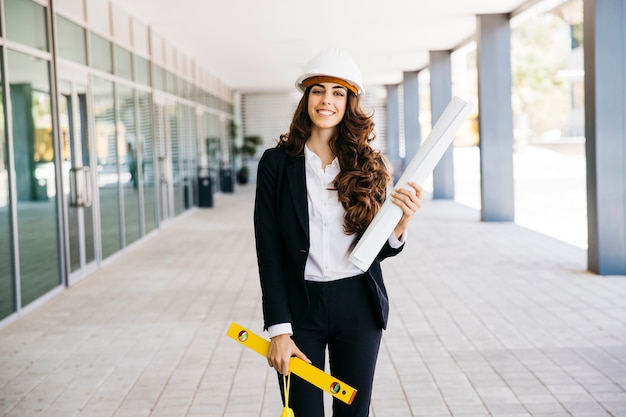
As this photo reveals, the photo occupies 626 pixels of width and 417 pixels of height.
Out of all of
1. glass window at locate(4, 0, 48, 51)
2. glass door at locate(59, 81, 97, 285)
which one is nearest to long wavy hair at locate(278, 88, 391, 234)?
glass window at locate(4, 0, 48, 51)

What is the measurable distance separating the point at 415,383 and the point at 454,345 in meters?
0.85

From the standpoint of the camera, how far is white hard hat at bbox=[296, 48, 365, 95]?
208cm

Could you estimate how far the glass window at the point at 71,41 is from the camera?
25.2 ft

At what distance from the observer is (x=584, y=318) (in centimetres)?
556

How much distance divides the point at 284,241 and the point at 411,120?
728 inches

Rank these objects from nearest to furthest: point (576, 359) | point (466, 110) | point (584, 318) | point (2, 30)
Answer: point (466, 110) < point (576, 359) < point (584, 318) < point (2, 30)

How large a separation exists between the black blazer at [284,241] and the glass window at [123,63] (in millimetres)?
8286

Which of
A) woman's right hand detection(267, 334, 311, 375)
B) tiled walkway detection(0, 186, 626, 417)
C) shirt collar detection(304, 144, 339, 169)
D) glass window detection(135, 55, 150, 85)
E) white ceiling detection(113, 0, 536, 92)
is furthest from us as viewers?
glass window detection(135, 55, 150, 85)

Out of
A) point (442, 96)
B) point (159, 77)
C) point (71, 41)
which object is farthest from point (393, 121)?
point (71, 41)

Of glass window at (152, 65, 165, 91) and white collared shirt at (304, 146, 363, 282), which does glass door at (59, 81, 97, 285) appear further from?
white collared shirt at (304, 146, 363, 282)

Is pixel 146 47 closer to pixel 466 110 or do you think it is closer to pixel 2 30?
pixel 2 30

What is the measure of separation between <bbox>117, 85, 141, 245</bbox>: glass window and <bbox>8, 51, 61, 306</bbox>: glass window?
2.84 meters

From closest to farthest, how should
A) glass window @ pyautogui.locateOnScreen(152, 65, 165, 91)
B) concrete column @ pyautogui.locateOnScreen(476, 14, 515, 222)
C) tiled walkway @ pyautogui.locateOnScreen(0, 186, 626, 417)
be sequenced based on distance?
1. tiled walkway @ pyautogui.locateOnScreen(0, 186, 626, 417)
2. concrete column @ pyautogui.locateOnScreen(476, 14, 515, 222)
3. glass window @ pyautogui.locateOnScreen(152, 65, 165, 91)

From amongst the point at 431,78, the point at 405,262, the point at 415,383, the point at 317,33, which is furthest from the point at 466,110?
the point at 431,78
